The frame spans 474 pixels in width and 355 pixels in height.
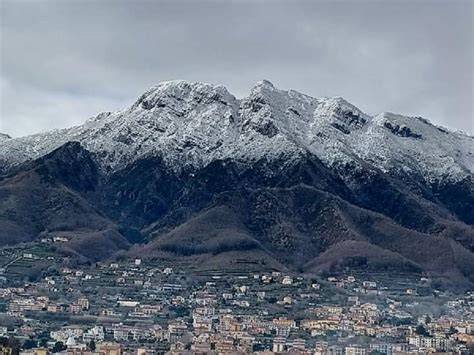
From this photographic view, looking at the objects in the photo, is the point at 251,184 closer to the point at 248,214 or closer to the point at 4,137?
the point at 248,214

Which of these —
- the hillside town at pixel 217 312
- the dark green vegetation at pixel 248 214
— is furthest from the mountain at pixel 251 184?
the hillside town at pixel 217 312

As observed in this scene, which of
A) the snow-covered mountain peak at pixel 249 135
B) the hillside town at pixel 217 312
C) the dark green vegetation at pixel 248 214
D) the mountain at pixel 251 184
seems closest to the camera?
the hillside town at pixel 217 312

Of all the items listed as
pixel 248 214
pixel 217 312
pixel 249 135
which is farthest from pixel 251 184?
pixel 217 312

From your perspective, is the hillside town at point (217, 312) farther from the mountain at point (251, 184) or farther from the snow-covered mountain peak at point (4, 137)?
the snow-covered mountain peak at point (4, 137)

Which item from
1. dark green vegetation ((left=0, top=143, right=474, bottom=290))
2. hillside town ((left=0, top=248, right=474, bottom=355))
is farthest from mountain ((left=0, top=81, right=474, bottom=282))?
hillside town ((left=0, top=248, right=474, bottom=355))

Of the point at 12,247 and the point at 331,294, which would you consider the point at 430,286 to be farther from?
the point at 12,247

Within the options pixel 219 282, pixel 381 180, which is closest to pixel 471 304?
pixel 219 282

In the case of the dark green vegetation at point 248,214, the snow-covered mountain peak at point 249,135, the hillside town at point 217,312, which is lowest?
the hillside town at point 217,312

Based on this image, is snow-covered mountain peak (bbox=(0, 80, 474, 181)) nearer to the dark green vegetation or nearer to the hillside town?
the dark green vegetation
